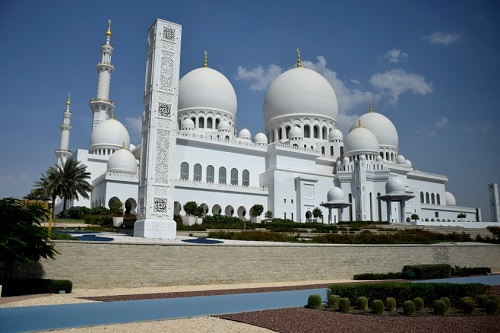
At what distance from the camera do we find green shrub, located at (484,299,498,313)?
8.66 m

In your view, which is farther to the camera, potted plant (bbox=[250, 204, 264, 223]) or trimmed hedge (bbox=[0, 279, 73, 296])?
potted plant (bbox=[250, 204, 264, 223])

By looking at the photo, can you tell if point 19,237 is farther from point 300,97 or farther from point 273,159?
point 300,97

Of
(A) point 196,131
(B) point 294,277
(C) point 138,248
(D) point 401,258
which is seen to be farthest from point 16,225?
(A) point 196,131

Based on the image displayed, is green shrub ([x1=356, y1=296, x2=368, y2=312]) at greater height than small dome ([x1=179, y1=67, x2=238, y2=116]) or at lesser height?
lesser

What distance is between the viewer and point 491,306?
870 cm

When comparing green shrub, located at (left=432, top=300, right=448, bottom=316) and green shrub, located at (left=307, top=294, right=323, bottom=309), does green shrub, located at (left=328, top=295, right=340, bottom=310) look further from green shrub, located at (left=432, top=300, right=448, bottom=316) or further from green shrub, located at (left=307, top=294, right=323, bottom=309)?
green shrub, located at (left=432, top=300, right=448, bottom=316)

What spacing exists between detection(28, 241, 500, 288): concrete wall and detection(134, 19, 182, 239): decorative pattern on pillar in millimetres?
6224

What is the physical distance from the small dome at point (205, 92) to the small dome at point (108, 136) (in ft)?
24.0

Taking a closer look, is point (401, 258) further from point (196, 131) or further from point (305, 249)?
point (196, 131)

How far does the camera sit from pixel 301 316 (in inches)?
325

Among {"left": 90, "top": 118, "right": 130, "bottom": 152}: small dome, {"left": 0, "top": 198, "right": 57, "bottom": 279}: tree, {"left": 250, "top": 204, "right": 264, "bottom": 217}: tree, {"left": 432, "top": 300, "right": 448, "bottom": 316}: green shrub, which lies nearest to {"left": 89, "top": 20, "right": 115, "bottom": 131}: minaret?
{"left": 90, "top": 118, "right": 130, "bottom": 152}: small dome

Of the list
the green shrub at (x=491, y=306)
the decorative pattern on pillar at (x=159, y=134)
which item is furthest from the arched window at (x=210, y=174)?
the green shrub at (x=491, y=306)

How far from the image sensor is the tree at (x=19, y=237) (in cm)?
1065

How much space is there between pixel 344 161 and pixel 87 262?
38.9 m
